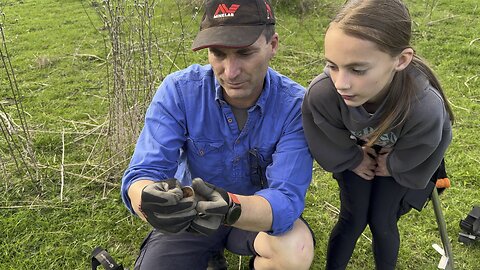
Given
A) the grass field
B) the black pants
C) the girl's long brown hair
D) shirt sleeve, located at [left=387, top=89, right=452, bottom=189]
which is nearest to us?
the girl's long brown hair

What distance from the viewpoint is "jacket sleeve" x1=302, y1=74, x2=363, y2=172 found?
195 cm

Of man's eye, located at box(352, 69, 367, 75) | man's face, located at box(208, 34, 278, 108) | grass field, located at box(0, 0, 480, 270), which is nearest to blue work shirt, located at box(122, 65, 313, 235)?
man's face, located at box(208, 34, 278, 108)

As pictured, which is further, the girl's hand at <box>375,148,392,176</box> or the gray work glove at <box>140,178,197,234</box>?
the girl's hand at <box>375,148,392,176</box>

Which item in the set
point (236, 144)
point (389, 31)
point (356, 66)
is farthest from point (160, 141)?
point (389, 31)

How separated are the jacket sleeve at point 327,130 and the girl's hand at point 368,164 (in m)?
0.06

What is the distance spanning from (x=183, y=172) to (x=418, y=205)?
119 centimetres

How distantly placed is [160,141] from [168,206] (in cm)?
59

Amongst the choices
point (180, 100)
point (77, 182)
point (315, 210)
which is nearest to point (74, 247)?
point (77, 182)

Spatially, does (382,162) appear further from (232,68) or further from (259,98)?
(232,68)

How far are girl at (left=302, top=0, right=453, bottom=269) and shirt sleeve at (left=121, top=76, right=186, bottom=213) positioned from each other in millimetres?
606

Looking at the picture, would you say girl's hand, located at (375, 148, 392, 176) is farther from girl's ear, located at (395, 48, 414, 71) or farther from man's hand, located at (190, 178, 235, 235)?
man's hand, located at (190, 178, 235, 235)

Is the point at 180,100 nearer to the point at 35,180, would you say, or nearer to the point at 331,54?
the point at 331,54

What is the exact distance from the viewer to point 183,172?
239 centimetres

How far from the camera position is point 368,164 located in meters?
2.16
